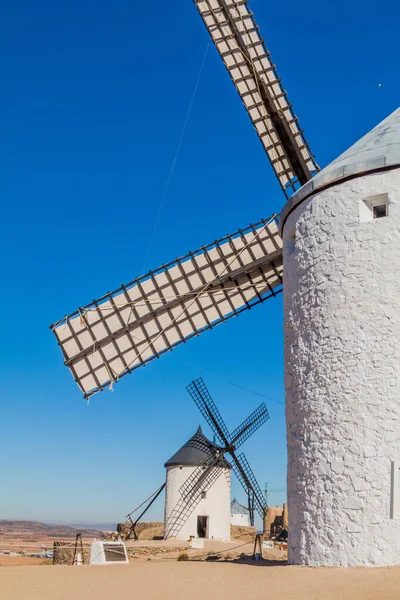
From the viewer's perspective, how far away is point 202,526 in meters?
27.3

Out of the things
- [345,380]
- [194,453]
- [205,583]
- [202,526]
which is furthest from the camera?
[194,453]

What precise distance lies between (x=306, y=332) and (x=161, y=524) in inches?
1004

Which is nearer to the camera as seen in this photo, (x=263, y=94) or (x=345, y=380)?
(x=345, y=380)

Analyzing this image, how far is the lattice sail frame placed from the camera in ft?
46.2

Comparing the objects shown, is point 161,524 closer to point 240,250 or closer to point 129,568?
point 240,250

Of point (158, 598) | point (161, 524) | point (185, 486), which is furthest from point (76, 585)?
point (161, 524)

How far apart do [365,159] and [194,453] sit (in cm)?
2078

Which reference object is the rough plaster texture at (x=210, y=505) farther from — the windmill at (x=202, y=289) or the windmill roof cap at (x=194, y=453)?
the windmill at (x=202, y=289)

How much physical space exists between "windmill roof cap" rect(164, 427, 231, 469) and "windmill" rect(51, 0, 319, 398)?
14.8 m

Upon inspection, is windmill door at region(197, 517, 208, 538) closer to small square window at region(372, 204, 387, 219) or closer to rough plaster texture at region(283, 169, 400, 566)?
rough plaster texture at region(283, 169, 400, 566)

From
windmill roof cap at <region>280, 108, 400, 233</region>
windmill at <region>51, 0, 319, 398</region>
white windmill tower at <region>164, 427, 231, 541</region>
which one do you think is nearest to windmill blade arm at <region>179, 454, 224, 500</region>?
white windmill tower at <region>164, 427, 231, 541</region>

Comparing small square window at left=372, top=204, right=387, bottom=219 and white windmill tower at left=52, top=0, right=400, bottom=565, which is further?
small square window at left=372, top=204, right=387, bottom=219

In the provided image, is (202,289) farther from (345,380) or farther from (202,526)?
(202,526)

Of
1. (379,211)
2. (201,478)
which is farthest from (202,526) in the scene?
(379,211)
